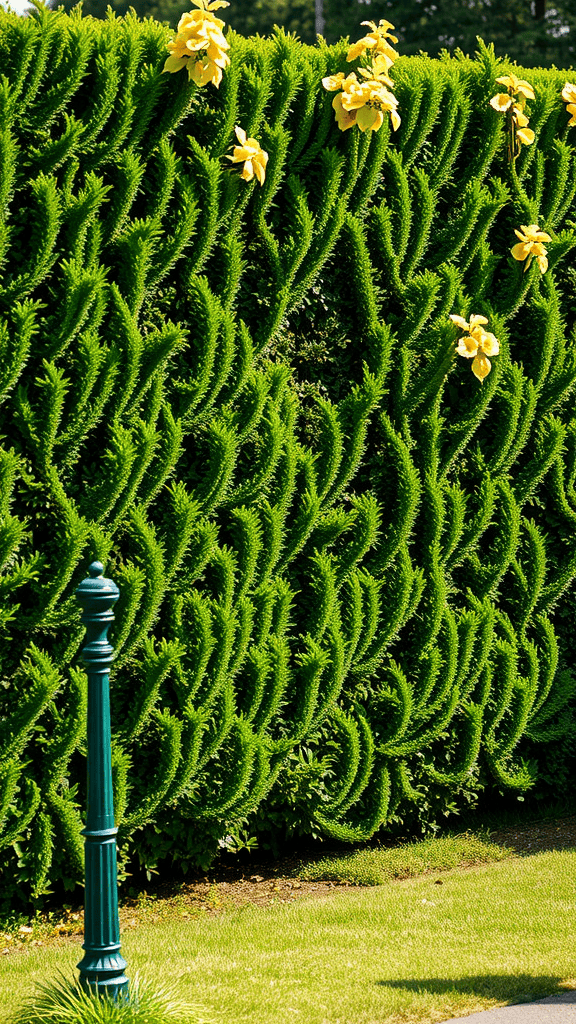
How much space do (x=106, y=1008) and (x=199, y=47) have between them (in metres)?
3.75

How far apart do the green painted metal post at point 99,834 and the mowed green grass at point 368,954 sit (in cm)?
49

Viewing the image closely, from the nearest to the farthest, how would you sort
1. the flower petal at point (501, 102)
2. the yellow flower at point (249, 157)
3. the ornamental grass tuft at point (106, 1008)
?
the ornamental grass tuft at point (106, 1008) → the yellow flower at point (249, 157) → the flower petal at point (501, 102)

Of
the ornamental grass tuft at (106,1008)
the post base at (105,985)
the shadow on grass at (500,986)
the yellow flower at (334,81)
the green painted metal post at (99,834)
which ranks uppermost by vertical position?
the yellow flower at (334,81)

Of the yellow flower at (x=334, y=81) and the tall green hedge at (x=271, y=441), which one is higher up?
the yellow flower at (x=334, y=81)

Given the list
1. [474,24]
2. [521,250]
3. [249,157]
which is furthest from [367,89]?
[474,24]

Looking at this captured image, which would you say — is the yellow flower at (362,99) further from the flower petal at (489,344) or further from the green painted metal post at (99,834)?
the green painted metal post at (99,834)

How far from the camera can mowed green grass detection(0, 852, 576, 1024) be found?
3473 mm

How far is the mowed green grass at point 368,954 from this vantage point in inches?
137

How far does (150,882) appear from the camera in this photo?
5.00m

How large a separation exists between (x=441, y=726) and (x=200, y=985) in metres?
2.18

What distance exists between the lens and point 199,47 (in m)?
4.47

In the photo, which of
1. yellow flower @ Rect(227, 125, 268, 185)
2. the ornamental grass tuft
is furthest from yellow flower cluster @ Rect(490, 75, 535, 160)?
the ornamental grass tuft

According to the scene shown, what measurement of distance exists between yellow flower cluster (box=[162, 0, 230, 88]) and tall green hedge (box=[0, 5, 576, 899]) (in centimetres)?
11

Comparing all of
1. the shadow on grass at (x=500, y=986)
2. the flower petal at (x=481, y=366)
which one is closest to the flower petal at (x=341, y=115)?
the flower petal at (x=481, y=366)
